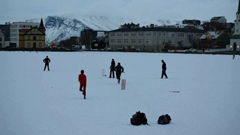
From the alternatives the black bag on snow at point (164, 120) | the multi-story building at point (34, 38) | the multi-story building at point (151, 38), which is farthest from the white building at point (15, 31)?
the black bag on snow at point (164, 120)

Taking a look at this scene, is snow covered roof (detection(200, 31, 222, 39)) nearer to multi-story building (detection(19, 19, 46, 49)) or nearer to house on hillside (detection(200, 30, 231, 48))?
house on hillside (detection(200, 30, 231, 48))

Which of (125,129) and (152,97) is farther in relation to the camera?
(152,97)

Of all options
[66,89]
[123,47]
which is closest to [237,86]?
[66,89]

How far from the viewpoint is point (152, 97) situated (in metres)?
18.8

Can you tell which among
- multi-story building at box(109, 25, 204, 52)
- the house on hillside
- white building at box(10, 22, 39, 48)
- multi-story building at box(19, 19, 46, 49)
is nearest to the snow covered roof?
the house on hillside

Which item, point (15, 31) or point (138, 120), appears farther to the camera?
Answer: point (15, 31)

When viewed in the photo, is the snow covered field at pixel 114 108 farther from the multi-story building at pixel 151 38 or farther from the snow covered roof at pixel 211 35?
the snow covered roof at pixel 211 35

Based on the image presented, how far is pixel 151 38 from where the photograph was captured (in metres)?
125

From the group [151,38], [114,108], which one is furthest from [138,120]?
[151,38]

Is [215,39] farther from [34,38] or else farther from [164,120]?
[164,120]

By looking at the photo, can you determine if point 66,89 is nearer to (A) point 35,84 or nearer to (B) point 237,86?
(A) point 35,84

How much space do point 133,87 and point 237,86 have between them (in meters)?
6.48

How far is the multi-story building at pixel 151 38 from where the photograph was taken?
125375 millimetres

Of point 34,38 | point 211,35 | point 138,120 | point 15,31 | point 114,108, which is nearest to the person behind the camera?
point 138,120
